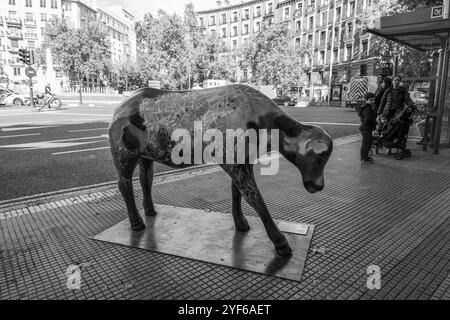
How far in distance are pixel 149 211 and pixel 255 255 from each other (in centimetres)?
150

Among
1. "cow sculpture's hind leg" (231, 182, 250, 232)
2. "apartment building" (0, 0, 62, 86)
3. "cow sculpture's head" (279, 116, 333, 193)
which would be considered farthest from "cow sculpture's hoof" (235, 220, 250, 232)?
"apartment building" (0, 0, 62, 86)

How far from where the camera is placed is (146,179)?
3.78 m

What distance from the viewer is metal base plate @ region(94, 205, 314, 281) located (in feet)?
9.34

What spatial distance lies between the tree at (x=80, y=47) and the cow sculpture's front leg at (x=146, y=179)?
101 feet

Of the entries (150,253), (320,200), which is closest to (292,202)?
(320,200)

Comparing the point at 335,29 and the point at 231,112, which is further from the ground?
the point at 335,29

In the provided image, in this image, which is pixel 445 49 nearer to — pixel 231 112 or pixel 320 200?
pixel 320 200

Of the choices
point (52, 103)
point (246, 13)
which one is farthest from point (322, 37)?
point (52, 103)

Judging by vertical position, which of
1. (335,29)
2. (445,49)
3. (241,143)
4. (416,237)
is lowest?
(416,237)

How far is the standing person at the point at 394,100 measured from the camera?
8.04m

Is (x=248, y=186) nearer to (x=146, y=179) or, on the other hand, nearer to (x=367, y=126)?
(x=146, y=179)

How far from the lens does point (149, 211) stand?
3.91 meters

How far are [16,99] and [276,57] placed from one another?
28097mm

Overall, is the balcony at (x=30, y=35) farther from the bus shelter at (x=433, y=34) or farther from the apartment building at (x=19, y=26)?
the bus shelter at (x=433, y=34)
